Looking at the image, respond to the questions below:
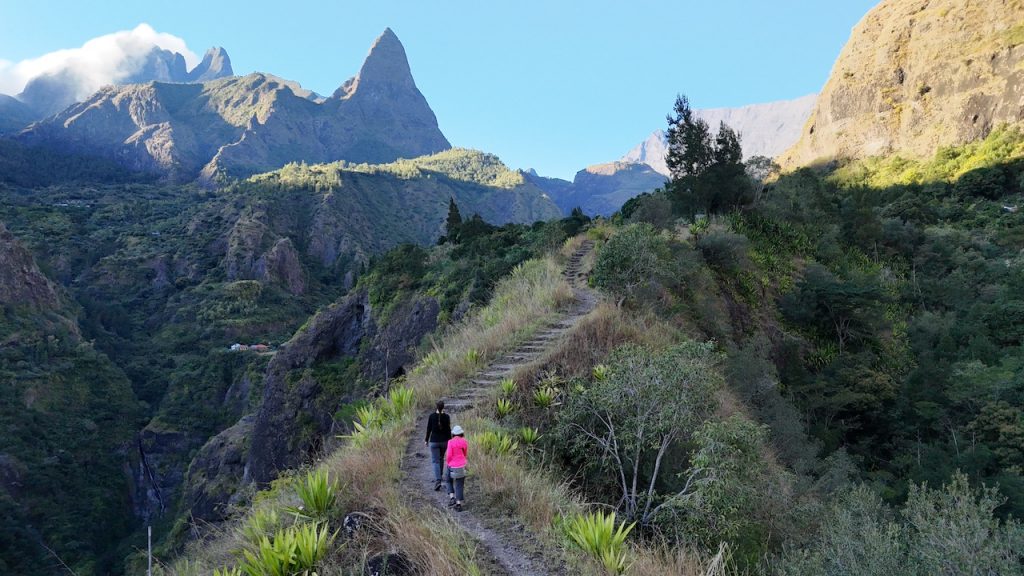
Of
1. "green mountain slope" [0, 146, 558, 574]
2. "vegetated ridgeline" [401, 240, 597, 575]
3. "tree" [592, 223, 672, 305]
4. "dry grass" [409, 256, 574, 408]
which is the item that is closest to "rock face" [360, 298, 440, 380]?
"green mountain slope" [0, 146, 558, 574]

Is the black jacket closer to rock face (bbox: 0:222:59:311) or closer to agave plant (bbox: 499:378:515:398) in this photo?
agave plant (bbox: 499:378:515:398)

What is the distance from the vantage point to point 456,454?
5.73 metres

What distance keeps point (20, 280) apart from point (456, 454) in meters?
92.6

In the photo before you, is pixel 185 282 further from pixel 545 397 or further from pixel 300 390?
pixel 545 397

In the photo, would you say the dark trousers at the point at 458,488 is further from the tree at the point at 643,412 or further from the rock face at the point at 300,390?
the rock face at the point at 300,390

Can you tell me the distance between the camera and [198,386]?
67.8 meters

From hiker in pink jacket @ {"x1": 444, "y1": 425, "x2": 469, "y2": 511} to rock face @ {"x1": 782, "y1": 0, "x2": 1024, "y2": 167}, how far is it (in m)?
96.6

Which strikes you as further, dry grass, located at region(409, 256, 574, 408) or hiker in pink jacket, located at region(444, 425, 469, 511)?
dry grass, located at region(409, 256, 574, 408)

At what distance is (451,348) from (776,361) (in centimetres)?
1482

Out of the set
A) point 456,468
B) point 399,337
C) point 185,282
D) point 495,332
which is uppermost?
point 185,282

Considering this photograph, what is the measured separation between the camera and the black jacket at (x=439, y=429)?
6367 millimetres

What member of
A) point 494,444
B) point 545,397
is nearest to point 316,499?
point 494,444

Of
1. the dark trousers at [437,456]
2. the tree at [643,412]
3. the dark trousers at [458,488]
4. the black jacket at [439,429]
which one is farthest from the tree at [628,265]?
the dark trousers at [458,488]

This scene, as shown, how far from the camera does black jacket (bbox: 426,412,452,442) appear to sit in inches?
251
